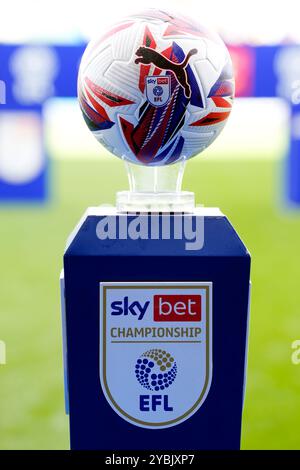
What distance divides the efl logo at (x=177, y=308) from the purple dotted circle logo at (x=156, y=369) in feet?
0.33

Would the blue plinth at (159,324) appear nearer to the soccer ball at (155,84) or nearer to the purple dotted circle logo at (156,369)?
the purple dotted circle logo at (156,369)

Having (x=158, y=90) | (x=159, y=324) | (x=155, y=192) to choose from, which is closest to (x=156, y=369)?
(x=159, y=324)

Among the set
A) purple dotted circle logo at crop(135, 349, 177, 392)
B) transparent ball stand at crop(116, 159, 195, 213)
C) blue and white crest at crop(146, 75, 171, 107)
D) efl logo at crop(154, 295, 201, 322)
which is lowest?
purple dotted circle logo at crop(135, 349, 177, 392)

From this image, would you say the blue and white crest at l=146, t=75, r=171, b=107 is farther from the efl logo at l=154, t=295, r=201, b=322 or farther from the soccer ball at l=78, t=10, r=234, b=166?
the efl logo at l=154, t=295, r=201, b=322

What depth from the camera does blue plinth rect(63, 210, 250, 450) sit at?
5.55ft

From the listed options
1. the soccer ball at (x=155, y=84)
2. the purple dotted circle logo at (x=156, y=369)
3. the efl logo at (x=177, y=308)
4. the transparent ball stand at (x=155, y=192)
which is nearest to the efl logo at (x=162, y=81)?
the soccer ball at (x=155, y=84)

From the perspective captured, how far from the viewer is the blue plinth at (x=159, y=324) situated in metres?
1.69

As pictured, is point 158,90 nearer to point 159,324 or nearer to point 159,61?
point 159,61

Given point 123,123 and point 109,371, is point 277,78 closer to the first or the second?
point 123,123

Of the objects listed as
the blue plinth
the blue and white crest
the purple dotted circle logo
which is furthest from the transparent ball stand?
the purple dotted circle logo

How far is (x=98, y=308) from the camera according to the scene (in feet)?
5.62

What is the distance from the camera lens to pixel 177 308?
5.65ft

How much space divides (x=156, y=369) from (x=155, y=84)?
0.76m

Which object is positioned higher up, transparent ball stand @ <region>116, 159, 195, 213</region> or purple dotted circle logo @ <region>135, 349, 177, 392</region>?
transparent ball stand @ <region>116, 159, 195, 213</region>
